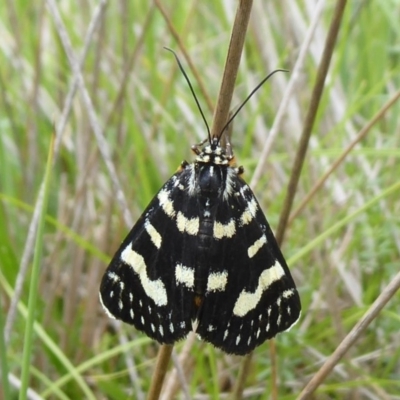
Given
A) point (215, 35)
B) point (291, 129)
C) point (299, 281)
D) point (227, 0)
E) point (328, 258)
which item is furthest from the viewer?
point (215, 35)

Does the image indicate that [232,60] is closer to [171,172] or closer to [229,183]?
[229,183]

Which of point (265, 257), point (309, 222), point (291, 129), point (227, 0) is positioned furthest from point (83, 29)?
point (265, 257)

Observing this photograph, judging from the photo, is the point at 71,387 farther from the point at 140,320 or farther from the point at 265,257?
the point at 265,257

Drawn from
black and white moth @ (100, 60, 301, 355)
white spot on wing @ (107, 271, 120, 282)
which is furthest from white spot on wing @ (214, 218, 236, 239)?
white spot on wing @ (107, 271, 120, 282)

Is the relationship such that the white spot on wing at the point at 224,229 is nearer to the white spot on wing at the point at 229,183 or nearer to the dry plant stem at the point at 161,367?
the white spot on wing at the point at 229,183

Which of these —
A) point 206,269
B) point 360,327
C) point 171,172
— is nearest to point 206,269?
point 206,269

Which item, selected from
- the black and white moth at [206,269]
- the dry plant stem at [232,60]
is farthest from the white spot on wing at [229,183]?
the dry plant stem at [232,60]

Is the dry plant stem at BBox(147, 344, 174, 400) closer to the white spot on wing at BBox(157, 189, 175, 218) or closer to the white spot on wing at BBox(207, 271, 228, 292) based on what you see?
the white spot on wing at BBox(207, 271, 228, 292)
